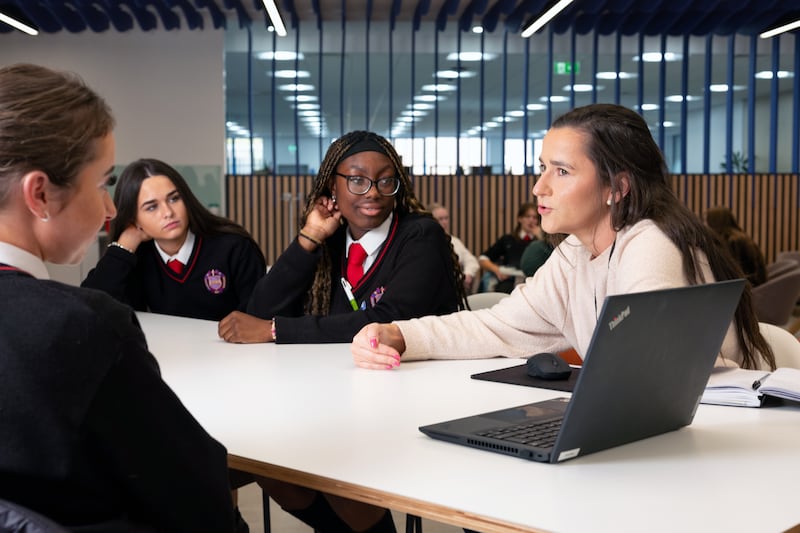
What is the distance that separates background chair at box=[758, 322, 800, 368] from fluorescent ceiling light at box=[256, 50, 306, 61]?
896cm

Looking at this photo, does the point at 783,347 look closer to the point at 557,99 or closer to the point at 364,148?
the point at 364,148

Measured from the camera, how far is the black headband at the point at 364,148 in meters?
3.10

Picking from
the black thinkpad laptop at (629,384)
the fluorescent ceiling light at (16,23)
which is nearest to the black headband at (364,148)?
the black thinkpad laptop at (629,384)

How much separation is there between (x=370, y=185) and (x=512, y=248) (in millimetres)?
5907

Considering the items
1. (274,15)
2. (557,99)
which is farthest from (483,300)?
(557,99)

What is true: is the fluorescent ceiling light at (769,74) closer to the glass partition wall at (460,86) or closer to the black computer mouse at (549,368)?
the glass partition wall at (460,86)

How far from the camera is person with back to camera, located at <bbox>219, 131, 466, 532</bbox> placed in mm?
2838

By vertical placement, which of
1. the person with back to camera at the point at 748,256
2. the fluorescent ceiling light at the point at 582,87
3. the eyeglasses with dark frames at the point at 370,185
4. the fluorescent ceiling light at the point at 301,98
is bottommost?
the person with back to camera at the point at 748,256

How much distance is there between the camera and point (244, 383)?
2066 mm

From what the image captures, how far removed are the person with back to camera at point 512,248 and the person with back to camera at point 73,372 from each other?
709cm

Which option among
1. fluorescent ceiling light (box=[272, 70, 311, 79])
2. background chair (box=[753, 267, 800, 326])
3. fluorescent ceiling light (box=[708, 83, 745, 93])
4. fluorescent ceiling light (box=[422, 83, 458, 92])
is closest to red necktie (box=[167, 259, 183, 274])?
background chair (box=[753, 267, 800, 326])

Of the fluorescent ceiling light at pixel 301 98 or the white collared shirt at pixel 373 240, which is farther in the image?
the fluorescent ceiling light at pixel 301 98

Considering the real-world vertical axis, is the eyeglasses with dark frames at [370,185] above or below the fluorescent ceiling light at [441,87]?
below

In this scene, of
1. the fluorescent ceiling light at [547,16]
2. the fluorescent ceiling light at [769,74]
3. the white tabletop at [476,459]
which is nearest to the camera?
the white tabletop at [476,459]
